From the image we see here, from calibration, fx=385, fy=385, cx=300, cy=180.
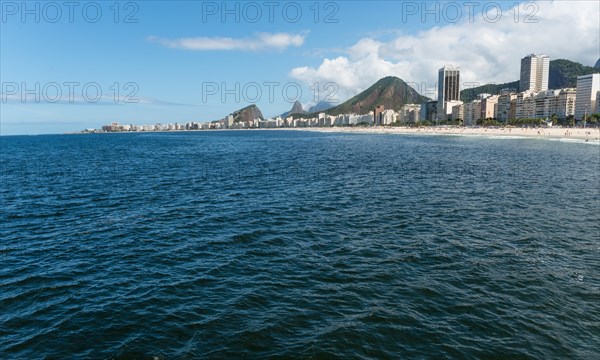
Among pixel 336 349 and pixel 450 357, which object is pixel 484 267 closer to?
pixel 450 357

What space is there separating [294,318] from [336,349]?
206cm

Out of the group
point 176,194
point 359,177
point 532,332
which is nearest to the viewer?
point 532,332

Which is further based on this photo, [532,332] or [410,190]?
[410,190]

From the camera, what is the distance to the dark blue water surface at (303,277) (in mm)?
11297

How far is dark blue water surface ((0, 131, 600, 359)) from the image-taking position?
11297mm

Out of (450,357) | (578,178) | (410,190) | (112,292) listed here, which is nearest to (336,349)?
(450,357)

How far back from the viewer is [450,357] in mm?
10578

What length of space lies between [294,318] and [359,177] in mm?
33580

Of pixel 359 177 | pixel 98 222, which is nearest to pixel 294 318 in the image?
pixel 98 222

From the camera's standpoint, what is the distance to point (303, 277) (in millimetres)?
15711

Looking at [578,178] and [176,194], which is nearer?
[176,194]

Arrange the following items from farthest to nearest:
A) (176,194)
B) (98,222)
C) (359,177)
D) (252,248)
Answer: (359,177) → (176,194) → (98,222) → (252,248)

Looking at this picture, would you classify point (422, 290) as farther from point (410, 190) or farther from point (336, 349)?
point (410, 190)

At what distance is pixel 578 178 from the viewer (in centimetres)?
4209
